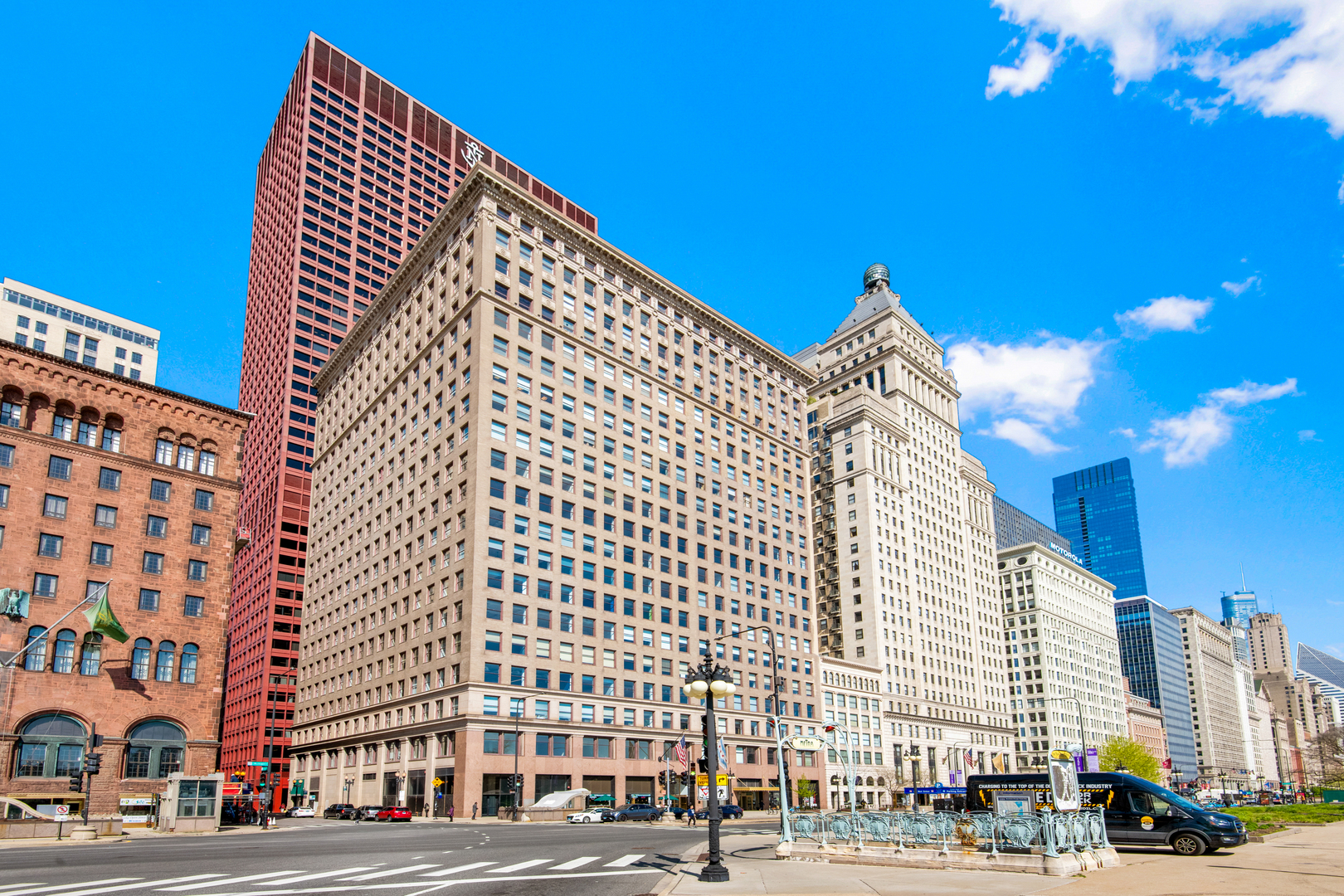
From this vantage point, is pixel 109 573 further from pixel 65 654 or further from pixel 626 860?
pixel 626 860

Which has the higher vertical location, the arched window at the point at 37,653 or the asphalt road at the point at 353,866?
the arched window at the point at 37,653

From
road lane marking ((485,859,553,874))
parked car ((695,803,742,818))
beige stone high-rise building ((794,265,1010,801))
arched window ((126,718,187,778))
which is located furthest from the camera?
beige stone high-rise building ((794,265,1010,801))

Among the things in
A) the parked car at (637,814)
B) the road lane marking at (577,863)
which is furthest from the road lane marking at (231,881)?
the parked car at (637,814)

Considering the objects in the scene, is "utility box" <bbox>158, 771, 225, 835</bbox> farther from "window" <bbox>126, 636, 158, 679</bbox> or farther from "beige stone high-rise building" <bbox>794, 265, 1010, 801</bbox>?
"beige stone high-rise building" <bbox>794, 265, 1010, 801</bbox>

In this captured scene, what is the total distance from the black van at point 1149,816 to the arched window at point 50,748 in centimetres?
4864

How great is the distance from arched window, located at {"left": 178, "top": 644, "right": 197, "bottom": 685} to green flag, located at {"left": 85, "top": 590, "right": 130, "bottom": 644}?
5702 millimetres

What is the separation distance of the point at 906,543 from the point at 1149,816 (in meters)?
104

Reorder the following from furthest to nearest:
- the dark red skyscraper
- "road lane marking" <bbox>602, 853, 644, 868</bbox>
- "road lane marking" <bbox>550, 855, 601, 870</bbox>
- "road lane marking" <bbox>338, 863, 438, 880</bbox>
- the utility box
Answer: the dark red skyscraper < the utility box < "road lane marking" <bbox>602, 853, 644, 868</bbox> < "road lane marking" <bbox>550, 855, 601, 870</bbox> < "road lane marking" <bbox>338, 863, 438, 880</bbox>

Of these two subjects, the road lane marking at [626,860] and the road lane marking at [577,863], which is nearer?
the road lane marking at [577,863]

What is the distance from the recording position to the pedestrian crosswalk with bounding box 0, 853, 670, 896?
1897 centimetres

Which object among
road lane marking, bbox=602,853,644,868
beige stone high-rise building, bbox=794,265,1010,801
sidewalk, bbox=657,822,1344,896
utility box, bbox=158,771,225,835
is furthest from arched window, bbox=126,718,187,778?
beige stone high-rise building, bbox=794,265,1010,801

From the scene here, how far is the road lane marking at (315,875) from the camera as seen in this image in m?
20.5

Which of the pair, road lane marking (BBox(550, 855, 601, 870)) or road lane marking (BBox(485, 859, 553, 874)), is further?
road lane marking (BBox(550, 855, 601, 870))

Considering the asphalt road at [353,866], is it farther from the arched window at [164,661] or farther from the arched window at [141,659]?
the arched window at [164,661]
